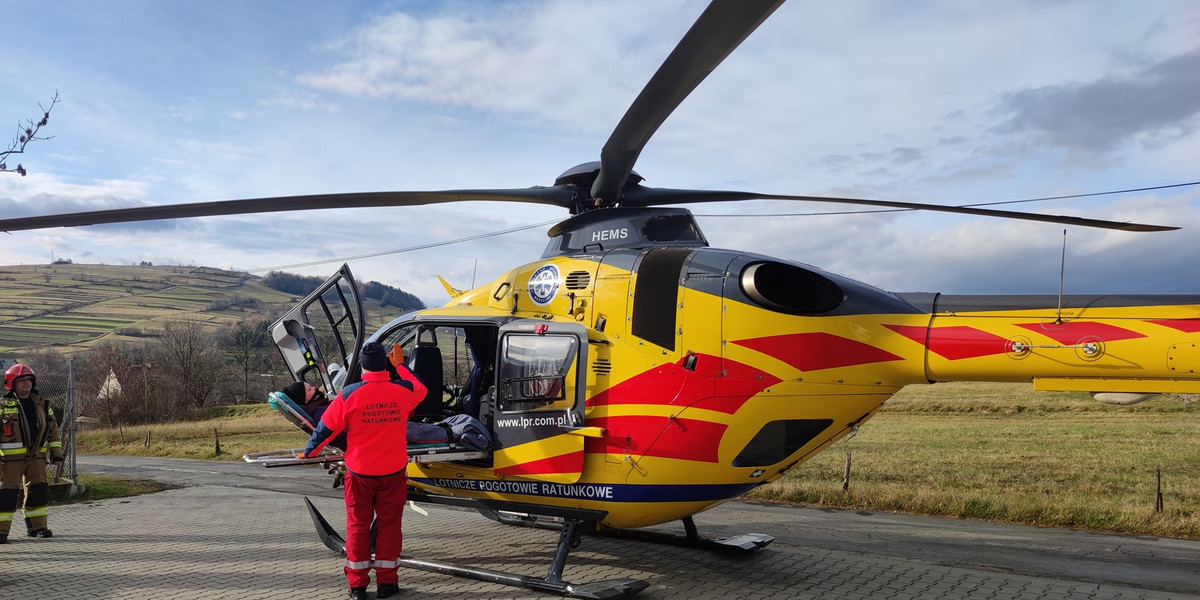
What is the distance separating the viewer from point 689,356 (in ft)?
21.0

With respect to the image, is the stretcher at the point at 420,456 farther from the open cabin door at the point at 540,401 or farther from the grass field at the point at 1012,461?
the grass field at the point at 1012,461

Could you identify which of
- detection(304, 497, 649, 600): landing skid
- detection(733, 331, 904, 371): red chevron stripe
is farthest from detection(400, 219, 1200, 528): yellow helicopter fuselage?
detection(304, 497, 649, 600): landing skid

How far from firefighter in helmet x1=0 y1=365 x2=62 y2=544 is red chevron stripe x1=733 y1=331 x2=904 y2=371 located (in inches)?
368

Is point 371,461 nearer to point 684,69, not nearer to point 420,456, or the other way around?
point 420,456

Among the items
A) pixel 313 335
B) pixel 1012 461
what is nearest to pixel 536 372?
pixel 313 335

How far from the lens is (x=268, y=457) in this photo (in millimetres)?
7023

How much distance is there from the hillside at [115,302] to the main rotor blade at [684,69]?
71.2 metres

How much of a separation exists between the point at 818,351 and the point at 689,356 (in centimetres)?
109

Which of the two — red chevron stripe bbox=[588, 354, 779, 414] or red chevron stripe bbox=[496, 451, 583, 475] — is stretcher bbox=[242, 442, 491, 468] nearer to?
red chevron stripe bbox=[496, 451, 583, 475]

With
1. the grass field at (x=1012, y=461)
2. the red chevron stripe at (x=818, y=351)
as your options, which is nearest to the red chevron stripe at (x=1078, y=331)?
the red chevron stripe at (x=818, y=351)

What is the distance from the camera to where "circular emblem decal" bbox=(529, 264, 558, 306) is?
7340 millimetres

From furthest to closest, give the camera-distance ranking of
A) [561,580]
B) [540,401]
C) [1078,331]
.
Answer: [540,401], [561,580], [1078,331]

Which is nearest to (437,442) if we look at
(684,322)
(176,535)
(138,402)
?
(684,322)

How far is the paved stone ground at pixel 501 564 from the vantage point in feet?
22.3
